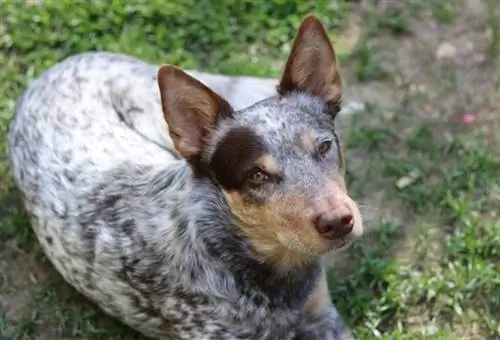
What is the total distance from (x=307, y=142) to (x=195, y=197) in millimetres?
648

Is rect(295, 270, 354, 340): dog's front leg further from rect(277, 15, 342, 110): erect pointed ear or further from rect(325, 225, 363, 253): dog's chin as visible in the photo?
rect(277, 15, 342, 110): erect pointed ear

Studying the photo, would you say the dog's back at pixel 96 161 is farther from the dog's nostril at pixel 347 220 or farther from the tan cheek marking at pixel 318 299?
the dog's nostril at pixel 347 220

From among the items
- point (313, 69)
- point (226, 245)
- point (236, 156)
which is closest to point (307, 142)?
point (236, 156)

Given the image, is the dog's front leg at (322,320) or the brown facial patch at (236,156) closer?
the brown facial patch at (236,156)

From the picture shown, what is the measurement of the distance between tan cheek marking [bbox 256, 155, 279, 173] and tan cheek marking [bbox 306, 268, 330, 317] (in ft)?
2.98

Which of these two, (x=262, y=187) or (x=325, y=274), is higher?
(x=262, y=187)

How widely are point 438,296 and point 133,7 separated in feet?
9.77

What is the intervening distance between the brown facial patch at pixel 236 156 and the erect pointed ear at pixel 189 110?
103mm

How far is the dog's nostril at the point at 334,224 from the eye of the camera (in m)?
4.01

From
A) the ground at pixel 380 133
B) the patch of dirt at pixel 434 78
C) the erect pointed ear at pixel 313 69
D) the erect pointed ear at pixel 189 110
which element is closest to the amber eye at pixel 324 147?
the erect pointed ear at pixel 313 69

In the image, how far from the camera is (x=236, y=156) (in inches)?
169

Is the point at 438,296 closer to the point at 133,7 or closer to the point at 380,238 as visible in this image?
the point at 380,238

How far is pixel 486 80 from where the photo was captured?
6359mm

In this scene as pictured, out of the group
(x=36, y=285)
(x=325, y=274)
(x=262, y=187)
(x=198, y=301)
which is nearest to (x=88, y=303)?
(x=36, y=285)
